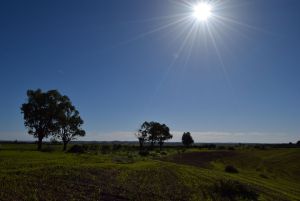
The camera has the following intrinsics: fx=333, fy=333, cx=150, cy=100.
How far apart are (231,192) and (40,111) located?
198 ft

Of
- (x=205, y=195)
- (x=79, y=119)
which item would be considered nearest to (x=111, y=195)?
(x=205, y=195)

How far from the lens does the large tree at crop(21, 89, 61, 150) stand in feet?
261

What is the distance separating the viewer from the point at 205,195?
1072 inches

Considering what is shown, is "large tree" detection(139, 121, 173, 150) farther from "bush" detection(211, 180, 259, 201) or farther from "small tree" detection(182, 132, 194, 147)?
"bush" detection(211, 180, 259, 201)

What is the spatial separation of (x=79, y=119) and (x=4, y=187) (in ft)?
255

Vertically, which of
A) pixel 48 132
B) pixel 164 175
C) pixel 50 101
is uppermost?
pixel 50 101

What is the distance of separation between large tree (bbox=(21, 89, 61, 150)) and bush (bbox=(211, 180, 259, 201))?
57.6 metres

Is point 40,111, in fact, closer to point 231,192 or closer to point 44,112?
point 44,112

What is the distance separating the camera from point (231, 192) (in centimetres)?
2950

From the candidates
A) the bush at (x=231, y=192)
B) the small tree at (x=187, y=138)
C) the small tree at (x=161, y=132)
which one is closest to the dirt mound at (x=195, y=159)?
the bush at (x=231, y=192)

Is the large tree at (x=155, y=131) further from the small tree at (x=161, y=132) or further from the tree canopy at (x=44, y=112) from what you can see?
the tree canopy at (x=44, y=112)

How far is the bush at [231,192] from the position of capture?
1104 inches

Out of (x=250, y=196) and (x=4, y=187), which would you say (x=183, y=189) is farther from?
(x=4, y=187)

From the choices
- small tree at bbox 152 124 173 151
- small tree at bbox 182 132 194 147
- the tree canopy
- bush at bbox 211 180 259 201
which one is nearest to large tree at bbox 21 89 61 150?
the tree canopy
